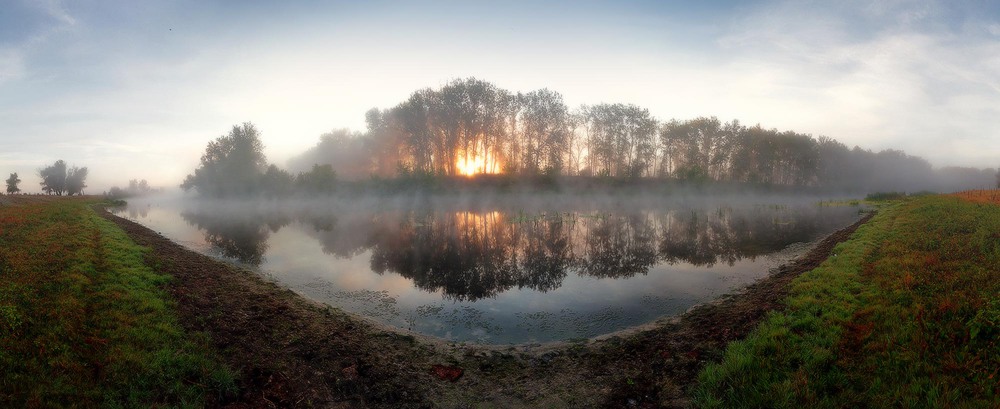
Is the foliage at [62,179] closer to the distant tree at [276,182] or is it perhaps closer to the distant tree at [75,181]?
the distant tree at [75,181]

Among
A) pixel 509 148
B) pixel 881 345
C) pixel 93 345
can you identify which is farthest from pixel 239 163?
pixel 881 345

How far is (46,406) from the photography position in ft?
18.3

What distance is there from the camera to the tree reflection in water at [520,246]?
17.8 m

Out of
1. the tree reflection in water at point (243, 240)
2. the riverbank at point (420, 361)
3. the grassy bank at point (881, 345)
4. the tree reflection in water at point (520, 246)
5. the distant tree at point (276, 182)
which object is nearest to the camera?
the grassy bank at point (881, 345)

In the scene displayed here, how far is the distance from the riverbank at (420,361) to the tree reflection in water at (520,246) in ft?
17.0

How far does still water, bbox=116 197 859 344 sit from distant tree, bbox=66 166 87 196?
123438 mm

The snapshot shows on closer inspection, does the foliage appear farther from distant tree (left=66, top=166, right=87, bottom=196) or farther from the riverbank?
the riverbank

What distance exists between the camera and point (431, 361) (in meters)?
9.26

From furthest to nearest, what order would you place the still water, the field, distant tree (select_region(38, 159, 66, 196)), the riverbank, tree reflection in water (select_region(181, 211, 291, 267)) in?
distant tree (select_region(38, 159, 66, 196)) → tree reflection in water (select_region(181, 211, 291, 267)) → the still water → the riverbank → the field

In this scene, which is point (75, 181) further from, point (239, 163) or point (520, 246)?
point (520, 246)

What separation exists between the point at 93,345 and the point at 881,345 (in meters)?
15.1

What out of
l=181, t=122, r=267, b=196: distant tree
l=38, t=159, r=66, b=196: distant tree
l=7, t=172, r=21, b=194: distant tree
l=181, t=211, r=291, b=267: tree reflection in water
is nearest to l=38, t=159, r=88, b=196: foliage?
l=38, t=159, r=66, b=196: distant tree

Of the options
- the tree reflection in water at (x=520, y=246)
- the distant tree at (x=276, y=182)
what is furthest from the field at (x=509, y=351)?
the distant tree at (x=276, y=182)

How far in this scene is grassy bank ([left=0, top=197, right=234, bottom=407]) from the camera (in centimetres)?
608
